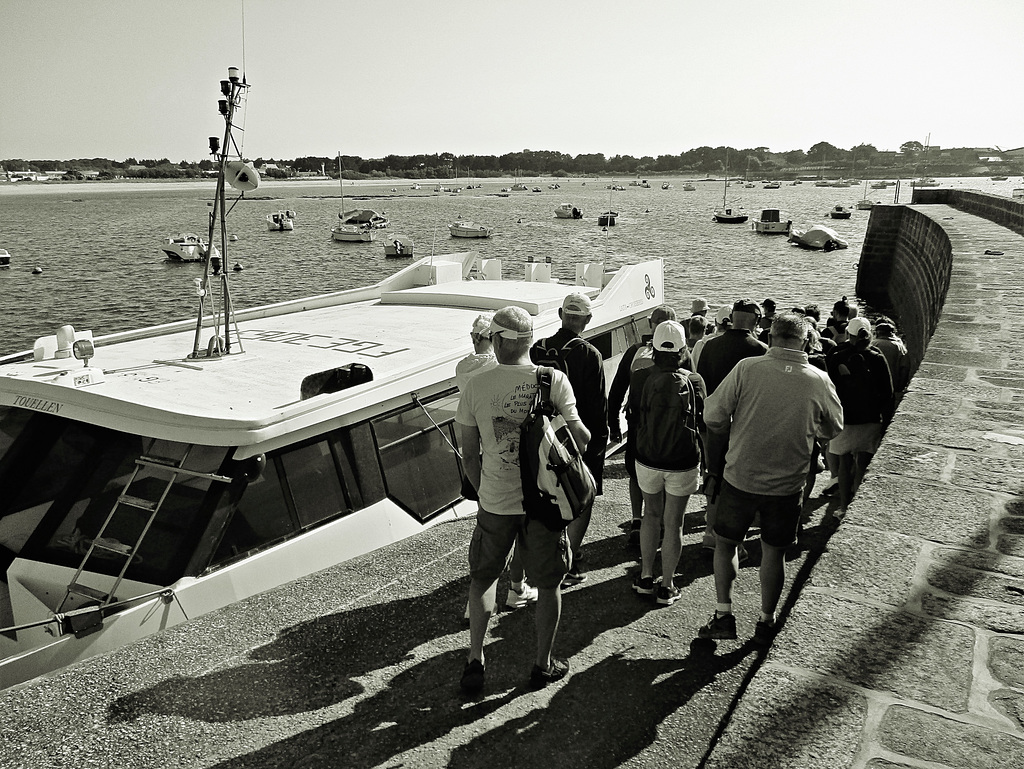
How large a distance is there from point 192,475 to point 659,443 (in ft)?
11.2

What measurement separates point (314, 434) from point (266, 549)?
98cm

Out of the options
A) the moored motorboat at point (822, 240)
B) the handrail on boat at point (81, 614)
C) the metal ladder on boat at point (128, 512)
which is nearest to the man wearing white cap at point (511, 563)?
the metal ladder on boat at point (128, 512)

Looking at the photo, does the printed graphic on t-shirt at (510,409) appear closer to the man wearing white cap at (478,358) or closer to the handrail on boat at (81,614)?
the man wearing white cap at (478,358)

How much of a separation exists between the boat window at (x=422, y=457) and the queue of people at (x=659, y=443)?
5.80ft

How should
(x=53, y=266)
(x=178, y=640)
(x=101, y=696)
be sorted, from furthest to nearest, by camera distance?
(x=53, y=266)
(x=178, y=640)
(x=101, y=696)

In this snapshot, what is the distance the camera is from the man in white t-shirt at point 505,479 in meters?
4.04

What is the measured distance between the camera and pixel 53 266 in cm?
5897

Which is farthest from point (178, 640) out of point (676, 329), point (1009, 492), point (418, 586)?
point (1009, 492)

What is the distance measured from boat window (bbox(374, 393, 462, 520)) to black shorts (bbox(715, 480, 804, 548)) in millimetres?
3292

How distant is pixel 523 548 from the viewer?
4176 mm

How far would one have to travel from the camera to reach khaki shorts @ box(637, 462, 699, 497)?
5.05 m

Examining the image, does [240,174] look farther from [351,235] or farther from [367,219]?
[367,219]

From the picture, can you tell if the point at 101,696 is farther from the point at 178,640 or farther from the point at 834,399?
the point at 834,399

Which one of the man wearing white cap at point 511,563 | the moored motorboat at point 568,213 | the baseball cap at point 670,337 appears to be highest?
the moored motorboat at point 568,213
